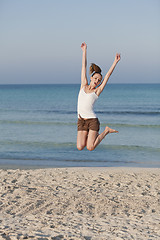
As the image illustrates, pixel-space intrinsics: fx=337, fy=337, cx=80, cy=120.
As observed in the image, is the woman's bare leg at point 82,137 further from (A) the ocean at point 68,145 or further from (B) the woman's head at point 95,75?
(A) the ocean at point 68,145

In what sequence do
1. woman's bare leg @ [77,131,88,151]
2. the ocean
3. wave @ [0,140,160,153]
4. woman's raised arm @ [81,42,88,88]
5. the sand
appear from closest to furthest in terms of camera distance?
the sand → woman's raised arm @ [81,42,88,88] → woman's bare leg @ [77,131,88,151] → the ocean → wave @ [0,140,160,153]

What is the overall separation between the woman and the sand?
144 centimetres

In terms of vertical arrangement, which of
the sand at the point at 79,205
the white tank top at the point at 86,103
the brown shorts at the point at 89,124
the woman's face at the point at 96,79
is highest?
the woman's face at the point at 96,79

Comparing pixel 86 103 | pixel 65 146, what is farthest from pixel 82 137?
pixel 65 146

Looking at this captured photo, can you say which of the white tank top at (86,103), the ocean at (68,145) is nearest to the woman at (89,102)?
the white tank top at (86,103)

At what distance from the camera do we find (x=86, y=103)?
6.56 m

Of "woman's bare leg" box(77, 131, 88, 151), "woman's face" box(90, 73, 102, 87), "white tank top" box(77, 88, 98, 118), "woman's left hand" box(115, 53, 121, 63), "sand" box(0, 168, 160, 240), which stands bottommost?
"sand" box(0, 168, 160, 240)

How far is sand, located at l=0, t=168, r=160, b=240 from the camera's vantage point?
5.90m

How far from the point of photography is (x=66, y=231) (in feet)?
19.3

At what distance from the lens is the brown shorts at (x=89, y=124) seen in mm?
6746

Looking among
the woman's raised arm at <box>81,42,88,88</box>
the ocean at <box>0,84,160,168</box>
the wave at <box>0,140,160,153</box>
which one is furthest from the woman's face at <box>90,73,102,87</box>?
the wave at <box>0,140,160,153</box>

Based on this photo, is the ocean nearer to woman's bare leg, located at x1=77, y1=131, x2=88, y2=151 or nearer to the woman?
woman's bare leg, located at x1=77, y1=131, x2=88, y2=151

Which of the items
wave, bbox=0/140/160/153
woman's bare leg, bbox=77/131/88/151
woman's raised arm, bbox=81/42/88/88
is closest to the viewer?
woman's raised arm, bbox=81/42/88/88

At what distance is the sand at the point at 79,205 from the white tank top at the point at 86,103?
2.03 meters
